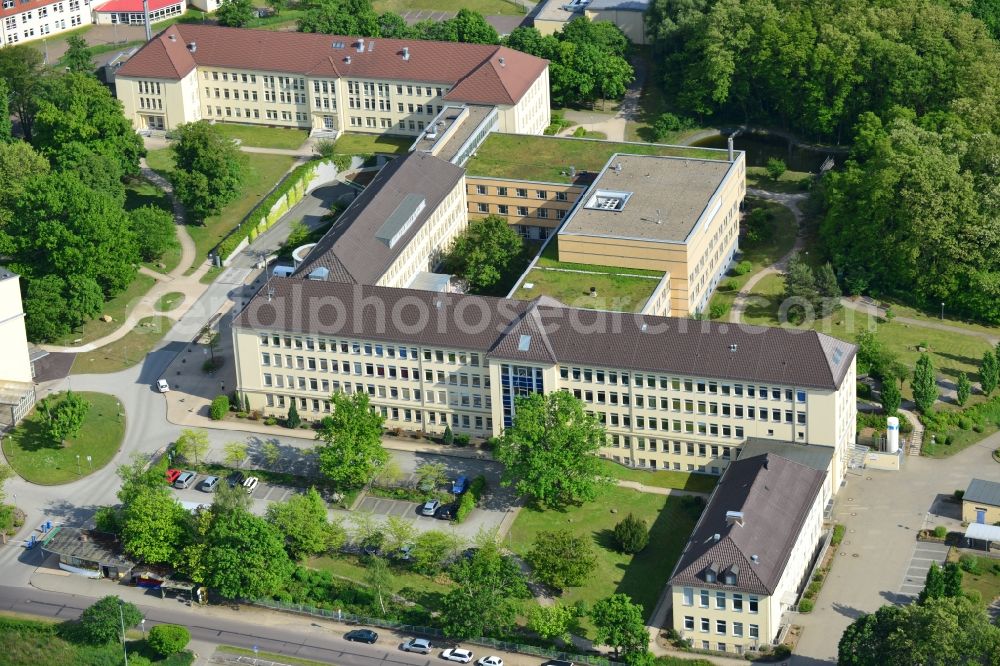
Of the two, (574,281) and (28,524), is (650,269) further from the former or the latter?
(28,524)

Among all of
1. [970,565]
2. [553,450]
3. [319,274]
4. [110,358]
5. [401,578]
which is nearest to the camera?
[970,565]

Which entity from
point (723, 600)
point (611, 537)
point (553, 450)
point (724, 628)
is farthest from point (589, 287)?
point (724, 628)

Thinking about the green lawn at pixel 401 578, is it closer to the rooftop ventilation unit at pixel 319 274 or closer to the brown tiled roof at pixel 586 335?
the brown tiled roof at pixel 586 335

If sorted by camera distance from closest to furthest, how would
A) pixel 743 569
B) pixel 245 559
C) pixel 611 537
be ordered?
pixel 743 569, pixel 245 559, pixel 611 537

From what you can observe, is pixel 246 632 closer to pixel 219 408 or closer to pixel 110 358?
pixel 219 408

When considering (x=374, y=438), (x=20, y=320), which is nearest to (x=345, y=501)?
(x=374, y=438)

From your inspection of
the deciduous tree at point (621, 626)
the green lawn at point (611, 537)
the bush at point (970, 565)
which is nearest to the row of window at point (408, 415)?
the green lawn at point (611, 537)

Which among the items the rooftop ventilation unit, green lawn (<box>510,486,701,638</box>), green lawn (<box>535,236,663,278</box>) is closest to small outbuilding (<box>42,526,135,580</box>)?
the rooftop ventilation unit
